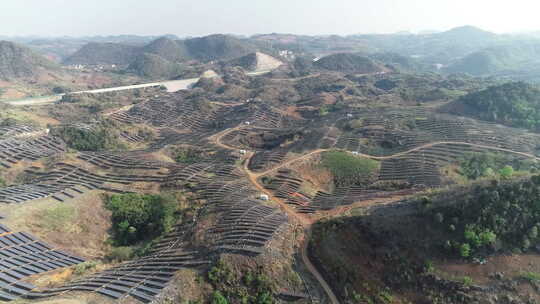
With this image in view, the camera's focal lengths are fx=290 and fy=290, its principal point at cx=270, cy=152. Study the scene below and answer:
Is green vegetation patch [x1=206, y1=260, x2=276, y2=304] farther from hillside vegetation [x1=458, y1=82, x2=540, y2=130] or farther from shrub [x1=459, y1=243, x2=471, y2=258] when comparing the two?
hillside vegetation [x1=458, y1=82, x2=540, y2=130]

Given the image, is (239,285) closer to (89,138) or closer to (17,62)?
(89,138)

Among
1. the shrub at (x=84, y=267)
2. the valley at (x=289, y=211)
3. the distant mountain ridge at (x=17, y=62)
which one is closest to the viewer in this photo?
the valley at (x=289, y=211)

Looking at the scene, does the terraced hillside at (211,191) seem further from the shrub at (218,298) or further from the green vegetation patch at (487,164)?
the green vegetation patch at (487,164)

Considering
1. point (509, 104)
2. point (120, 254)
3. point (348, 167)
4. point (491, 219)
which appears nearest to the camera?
point (491, 219)

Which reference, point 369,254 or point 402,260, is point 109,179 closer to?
point 369,254

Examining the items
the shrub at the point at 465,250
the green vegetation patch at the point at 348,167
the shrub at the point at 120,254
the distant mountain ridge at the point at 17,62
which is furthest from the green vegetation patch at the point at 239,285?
the distant mountain ridge at the point at 17,62

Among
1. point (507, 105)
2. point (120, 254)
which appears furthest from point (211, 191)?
point (507, 105)

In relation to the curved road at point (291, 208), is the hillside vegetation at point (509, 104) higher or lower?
higher

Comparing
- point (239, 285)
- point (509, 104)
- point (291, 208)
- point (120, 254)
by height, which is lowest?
point (120, 254)

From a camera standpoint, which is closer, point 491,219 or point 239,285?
point 239,285

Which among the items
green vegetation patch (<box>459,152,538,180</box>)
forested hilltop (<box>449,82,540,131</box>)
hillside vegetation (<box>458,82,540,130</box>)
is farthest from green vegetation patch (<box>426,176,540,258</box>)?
hillside vegetation (<box>458,82,540,130</box>)
